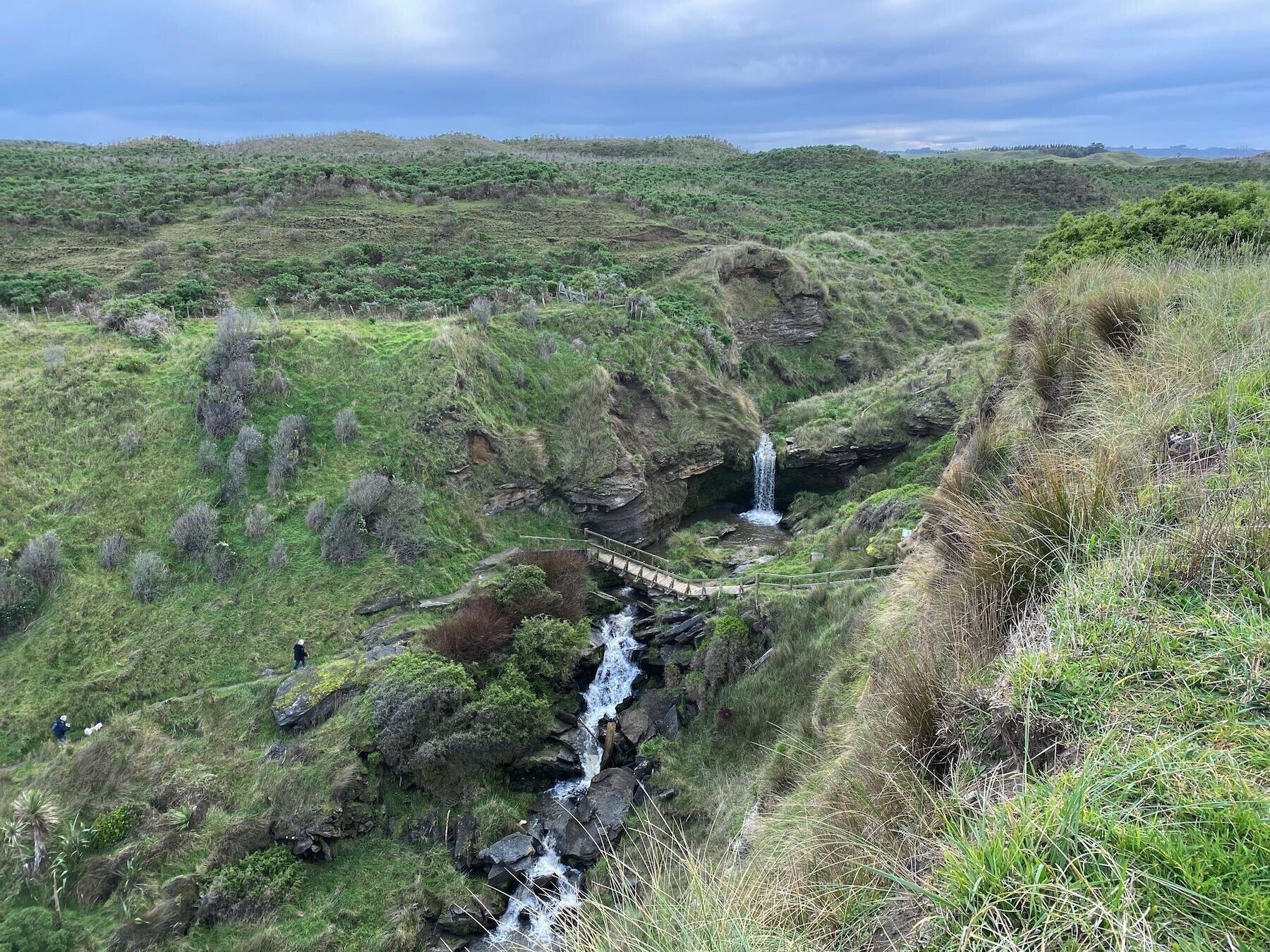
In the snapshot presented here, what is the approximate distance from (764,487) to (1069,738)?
24.6 metres

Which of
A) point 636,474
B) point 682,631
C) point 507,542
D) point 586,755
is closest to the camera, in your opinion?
point 586,755

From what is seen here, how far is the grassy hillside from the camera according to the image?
219cm

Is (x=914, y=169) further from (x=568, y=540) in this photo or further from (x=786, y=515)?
(x=568, y=540)

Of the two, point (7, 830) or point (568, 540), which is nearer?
point (7, 830)

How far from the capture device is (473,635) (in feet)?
54.1

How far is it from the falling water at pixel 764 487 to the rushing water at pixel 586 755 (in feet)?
27.6

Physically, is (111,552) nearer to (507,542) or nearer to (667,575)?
(507,542)

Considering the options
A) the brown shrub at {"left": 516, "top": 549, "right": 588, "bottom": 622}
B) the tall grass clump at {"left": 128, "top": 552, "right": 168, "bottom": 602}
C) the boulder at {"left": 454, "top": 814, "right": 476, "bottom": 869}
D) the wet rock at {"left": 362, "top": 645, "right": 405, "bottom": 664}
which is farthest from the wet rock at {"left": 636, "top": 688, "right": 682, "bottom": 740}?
the tall grass clump at {"left": 128, "top": 552, "right": 168, "bottom": 602}

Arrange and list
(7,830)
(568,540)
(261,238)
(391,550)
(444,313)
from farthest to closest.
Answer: (261,238)
(444,313)
(568,540)
(391,550)
(7,830)

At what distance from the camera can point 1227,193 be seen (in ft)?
41.5

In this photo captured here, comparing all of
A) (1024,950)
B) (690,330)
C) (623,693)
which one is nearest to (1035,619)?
(1024,950)

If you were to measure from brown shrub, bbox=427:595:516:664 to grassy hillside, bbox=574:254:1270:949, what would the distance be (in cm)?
1171

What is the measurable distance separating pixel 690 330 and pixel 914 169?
56.0m

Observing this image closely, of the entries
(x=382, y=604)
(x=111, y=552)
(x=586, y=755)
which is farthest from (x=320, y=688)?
(x=111, y=552)
